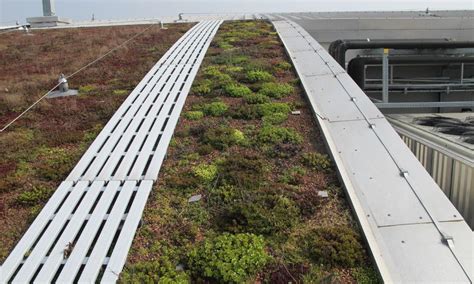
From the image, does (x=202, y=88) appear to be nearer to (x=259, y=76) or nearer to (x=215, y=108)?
(x=215, y=108)

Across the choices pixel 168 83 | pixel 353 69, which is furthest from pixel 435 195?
pixel 353 69

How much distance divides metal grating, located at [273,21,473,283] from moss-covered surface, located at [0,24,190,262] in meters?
4.31

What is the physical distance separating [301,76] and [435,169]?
4.07 m

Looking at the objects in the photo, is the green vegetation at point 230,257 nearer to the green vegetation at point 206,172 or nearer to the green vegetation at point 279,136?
the green vegetation at point 206,172

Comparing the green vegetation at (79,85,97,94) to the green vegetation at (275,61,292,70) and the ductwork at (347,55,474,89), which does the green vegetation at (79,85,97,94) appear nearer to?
the green vegetation at (275,61,292,70)

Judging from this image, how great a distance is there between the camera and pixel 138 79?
11555mm

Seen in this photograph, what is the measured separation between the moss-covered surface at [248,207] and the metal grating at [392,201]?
21 centimetres

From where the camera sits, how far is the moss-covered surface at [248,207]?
4.43m

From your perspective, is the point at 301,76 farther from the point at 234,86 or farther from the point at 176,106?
the point at 176,106

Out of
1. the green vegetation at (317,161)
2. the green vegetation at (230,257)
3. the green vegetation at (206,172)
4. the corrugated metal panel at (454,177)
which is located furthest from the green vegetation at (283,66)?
the green vegetation at (230,257)

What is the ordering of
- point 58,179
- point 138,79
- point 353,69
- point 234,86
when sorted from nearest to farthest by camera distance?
1. point 58,179
2. point 234,86
3. point 138,79
4. point 353,69

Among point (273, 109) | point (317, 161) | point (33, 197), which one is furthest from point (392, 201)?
point (33, 197)

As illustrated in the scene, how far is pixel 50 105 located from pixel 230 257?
7137 mm

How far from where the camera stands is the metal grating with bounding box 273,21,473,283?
4336mm
